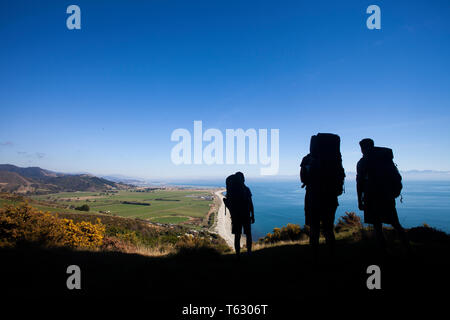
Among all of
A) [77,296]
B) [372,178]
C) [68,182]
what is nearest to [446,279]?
[372,178]

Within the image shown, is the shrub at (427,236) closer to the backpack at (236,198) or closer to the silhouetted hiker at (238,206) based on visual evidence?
the silhouetted hiker at (238,206)

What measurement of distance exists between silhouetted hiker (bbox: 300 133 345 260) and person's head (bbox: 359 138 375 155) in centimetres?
88

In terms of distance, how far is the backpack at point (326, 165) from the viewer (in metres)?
4.00

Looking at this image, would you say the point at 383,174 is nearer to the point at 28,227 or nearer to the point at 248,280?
the point at 248,280

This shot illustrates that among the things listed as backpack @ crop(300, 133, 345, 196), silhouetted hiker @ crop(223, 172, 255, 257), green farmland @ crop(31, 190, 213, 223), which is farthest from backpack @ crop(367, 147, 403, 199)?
green farmland @ crop(31, 190, 213, 223)

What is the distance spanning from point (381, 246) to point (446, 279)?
1.32m

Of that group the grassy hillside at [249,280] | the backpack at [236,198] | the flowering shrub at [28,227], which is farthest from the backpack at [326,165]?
the flowering shrub at [28,227]

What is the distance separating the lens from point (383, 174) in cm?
422

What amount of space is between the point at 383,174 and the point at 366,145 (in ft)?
2.65

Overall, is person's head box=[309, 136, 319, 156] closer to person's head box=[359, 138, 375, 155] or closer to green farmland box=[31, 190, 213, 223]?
person's head box=[359, 138, 375, 155]

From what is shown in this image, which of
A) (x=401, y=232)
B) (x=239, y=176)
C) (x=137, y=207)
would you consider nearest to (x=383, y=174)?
(x=401, y=232)

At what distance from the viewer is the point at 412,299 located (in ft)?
7.57

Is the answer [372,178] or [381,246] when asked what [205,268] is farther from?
[372,178]

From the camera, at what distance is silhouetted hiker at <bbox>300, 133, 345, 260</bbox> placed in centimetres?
400
